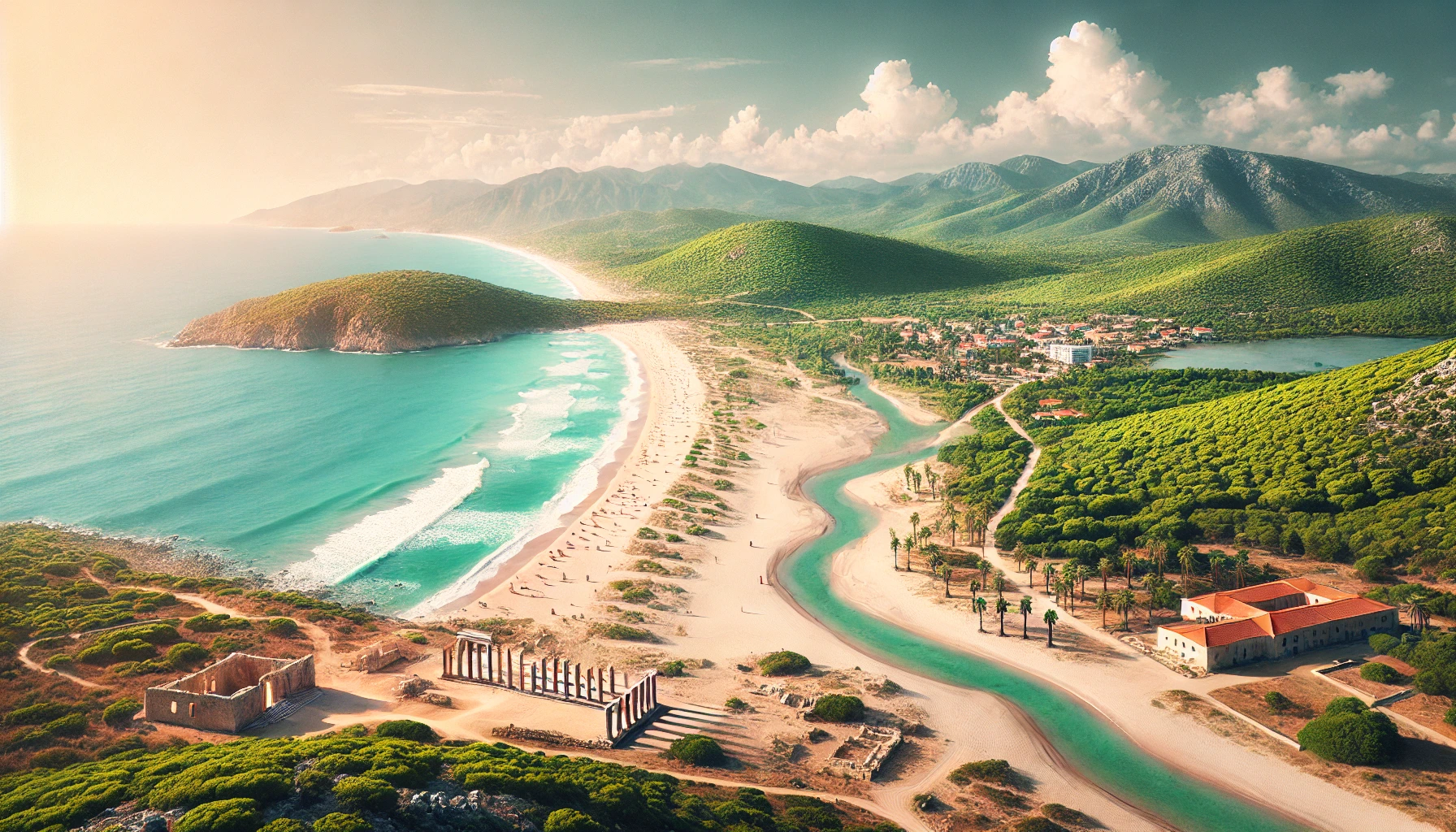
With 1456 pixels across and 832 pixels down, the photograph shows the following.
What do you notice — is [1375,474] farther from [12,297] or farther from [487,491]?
[12,297]

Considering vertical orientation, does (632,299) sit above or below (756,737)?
above

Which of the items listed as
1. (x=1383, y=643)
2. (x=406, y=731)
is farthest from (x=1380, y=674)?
(x=406, y=731)

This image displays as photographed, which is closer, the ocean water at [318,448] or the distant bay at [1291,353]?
the ocean water at [318,448]

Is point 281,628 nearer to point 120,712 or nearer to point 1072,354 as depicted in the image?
point 120,712

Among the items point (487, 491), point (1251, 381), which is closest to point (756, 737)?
point (487, 491)

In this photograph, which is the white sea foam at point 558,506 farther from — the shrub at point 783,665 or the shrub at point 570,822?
the shrub at point 570,822

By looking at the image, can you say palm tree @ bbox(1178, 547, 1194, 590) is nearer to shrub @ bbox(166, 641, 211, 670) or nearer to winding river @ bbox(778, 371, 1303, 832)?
winding river @ bbox(778, 371, 1303, 832)

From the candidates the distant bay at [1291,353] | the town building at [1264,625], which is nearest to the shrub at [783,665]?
the town building at [1264,625]
